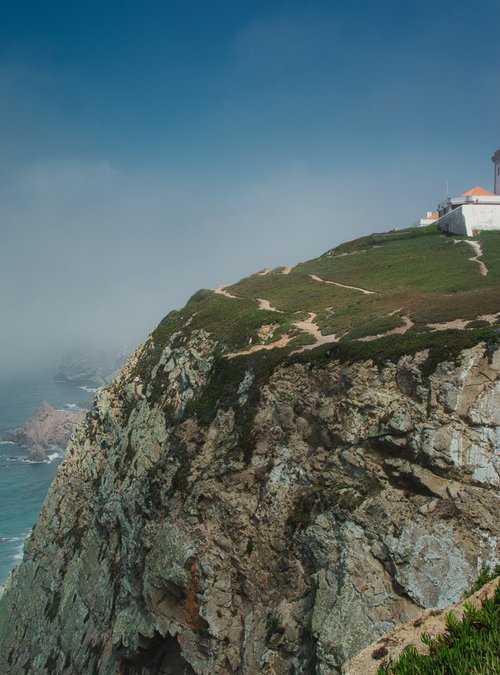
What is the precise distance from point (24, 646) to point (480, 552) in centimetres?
3732

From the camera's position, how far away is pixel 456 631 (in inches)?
354

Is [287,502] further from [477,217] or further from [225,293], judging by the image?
[477,217]

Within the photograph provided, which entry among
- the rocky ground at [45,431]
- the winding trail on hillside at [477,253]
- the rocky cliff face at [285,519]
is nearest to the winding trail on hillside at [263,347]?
the rocky cliff face at [285,519]

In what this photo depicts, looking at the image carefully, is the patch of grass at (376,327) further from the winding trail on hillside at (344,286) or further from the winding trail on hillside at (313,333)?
the winding trail on hillside at (344,286)

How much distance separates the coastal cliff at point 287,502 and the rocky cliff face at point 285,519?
0.26 ft

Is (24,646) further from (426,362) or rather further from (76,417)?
(76,417)

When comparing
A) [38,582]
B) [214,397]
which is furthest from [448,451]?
[38,582]

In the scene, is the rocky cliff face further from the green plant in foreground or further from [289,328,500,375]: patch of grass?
the green plant in foreground

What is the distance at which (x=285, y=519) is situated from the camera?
2292 centimetres

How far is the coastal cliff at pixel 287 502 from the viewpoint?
18.8m

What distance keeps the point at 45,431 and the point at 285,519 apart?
451ft

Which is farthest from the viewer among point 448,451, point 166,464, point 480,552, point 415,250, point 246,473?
point 415,250

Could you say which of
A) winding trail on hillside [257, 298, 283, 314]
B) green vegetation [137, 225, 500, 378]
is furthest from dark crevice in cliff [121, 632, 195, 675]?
winding trail on hillside [257, 298, 283, 314]

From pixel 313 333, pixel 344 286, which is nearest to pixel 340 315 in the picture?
pixel 313 333
